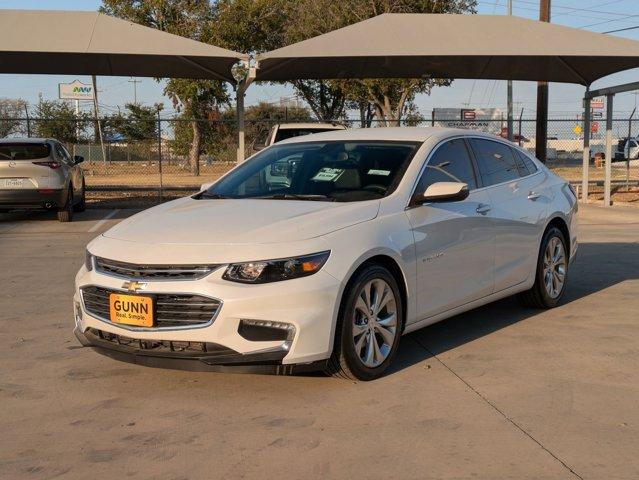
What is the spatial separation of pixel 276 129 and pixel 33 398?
1038cm

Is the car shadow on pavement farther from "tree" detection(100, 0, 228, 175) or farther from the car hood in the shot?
"tree" detection(100, 0, 228, 175)

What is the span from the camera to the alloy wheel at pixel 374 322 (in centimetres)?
495

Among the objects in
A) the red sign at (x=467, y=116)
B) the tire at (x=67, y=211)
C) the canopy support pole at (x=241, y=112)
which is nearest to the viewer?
the tire at (x=67, y=211)

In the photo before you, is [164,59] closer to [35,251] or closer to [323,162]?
[35,251]

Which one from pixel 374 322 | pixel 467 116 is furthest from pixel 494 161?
pixel 467 116

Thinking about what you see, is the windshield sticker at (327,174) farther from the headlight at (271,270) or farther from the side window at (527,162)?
the side window at (527,162)

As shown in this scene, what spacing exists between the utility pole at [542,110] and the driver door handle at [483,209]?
52.7ft

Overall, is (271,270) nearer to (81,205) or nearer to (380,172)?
(380,172)

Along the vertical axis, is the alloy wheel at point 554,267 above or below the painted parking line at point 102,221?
above

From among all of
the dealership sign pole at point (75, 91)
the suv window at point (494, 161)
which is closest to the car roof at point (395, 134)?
the suv window at point (494, 161)

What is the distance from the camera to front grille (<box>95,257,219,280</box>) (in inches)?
179

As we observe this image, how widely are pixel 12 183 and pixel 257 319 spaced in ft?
34.8

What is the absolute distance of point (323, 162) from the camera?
5.98m

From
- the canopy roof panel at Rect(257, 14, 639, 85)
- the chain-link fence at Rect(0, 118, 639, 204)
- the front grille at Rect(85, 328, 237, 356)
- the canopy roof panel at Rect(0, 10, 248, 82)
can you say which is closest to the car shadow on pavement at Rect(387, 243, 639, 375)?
the front grille at Rect(85, 328, 237, 356)
